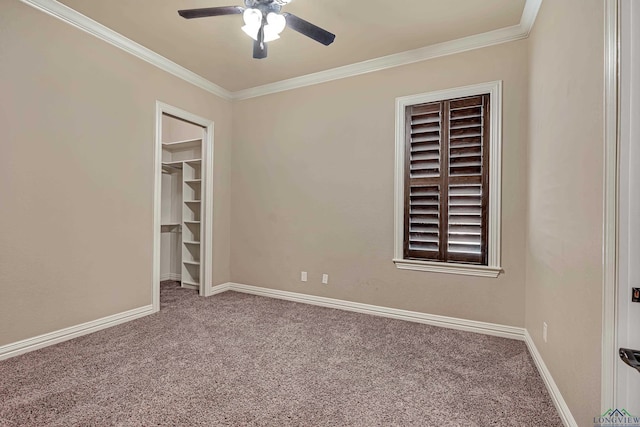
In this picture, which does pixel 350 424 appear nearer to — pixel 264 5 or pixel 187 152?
pixel 264 5

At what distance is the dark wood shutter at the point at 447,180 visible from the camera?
9.68ft

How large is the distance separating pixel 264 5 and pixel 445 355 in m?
3.01

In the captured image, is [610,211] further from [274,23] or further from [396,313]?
[396,313]

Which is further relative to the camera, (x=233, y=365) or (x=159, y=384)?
(x=233, y=365)

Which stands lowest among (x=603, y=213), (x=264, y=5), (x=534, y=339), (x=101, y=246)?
(x=534, y=339)

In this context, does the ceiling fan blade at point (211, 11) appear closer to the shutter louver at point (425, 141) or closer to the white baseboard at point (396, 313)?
the shutter louver at point (425, 141)

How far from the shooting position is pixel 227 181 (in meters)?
4.43

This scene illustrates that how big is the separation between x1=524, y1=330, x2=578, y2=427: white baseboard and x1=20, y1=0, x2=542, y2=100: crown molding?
2.69 meters

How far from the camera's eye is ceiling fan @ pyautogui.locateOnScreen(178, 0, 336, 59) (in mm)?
2107

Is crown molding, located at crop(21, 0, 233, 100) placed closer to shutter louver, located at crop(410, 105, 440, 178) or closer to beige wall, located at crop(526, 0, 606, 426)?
shutter louver, located at crop(410, 105, 440, 178)

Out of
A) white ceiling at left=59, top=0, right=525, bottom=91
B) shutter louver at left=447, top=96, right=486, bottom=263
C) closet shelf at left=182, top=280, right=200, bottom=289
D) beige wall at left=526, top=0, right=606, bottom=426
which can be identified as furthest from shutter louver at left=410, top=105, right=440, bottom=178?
closet shelf at left=182, top=280, right=200, bottom=289

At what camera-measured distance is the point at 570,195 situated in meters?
1.67

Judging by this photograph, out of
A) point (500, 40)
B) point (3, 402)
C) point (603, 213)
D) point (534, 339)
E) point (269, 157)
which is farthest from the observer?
point (269, 157)

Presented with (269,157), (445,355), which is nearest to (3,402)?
(445,355)
